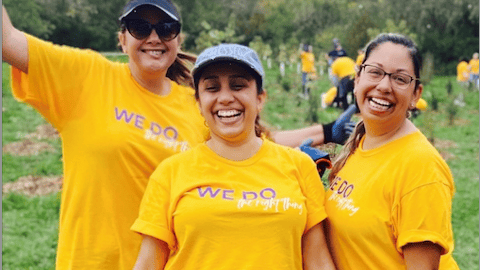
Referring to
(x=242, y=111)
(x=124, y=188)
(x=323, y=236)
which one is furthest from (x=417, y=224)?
(x=124, y=188)

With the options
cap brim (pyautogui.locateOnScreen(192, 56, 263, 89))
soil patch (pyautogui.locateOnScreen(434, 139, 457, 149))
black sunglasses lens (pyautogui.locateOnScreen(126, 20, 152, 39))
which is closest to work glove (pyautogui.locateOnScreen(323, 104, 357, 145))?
cap brim (pyautogui.locateOnScreen(192, 56, 263, 89))

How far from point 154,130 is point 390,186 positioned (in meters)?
1.13

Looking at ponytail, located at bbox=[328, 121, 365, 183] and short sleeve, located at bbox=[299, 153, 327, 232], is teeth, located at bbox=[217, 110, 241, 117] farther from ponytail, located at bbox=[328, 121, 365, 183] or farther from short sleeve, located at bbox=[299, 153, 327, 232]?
ponytail, located at bbox=[328, 121, 365, 183]

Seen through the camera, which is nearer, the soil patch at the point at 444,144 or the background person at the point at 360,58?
the background person at the point at 360,58

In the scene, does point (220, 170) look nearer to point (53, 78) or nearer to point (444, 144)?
point (53, 78)

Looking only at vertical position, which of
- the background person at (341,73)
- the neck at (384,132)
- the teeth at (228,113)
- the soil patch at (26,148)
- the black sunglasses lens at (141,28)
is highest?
the background person at (341,73)

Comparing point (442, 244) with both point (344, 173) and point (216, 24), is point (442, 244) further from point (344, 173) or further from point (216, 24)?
point (216, 24)

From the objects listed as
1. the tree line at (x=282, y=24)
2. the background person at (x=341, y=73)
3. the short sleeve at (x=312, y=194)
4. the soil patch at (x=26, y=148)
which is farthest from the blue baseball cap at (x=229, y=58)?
the tree line at (x=282, y=24)

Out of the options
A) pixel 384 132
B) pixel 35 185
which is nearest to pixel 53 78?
pixel 384 132

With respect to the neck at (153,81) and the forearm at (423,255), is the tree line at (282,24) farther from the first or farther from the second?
the forearm at (423,255)

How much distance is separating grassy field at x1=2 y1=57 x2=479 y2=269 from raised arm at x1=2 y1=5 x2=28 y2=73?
5.43ft

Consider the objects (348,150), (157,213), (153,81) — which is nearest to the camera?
(157,213)

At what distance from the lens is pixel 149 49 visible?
2.50 m

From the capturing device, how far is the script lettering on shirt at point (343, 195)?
2.01 metres
